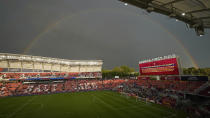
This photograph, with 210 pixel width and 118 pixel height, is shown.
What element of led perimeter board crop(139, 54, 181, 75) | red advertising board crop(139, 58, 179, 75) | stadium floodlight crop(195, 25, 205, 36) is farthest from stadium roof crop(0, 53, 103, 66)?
stadium floodlight crop(195, 25, 205, 36)

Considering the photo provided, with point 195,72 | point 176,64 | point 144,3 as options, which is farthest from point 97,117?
→ point 195,72

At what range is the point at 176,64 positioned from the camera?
2898cm

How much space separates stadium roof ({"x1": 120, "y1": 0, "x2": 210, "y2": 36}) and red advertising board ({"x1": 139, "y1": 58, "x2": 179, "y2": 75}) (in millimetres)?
23864

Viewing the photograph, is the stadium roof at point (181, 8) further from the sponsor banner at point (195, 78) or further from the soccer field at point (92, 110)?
the sponsor banner at point (195, 78)

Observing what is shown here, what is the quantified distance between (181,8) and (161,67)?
2916 centimetres

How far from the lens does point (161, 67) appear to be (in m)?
33.2

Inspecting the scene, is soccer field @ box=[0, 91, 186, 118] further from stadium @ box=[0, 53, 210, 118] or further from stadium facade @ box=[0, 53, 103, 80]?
stadium facade @ box=[0, 53, 103, 80]

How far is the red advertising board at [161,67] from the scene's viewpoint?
29.4m

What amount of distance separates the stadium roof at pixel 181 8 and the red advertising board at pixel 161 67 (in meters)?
23.9

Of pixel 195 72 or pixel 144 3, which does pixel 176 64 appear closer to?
pixel 144 3

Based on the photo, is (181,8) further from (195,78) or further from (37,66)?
(37,66)

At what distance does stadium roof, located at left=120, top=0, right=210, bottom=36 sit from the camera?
6.30 m

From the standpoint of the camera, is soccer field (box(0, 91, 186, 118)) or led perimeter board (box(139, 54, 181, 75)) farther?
led perimeter board (box(139, 54, 181, 75))

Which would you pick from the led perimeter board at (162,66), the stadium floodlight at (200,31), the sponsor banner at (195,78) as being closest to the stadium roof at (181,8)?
the stadium floodlight at (200,31)
